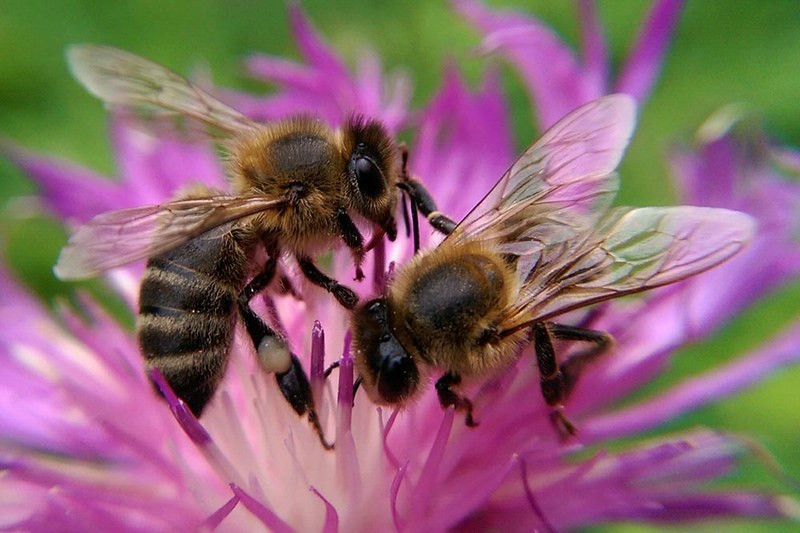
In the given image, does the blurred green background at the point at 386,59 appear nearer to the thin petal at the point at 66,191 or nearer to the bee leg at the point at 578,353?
the thin petal at the point at 66,191

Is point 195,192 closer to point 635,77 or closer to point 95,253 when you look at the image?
point 95,253

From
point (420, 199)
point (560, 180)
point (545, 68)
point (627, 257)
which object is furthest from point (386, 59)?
point (627, 257)

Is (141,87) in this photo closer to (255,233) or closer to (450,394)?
(255,233)

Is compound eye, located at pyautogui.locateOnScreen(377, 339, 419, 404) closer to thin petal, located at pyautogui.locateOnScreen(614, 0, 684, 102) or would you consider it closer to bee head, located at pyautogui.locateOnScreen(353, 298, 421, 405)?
bee head, located at pyautogui.locateOnScreen(353, 298, 421, 405)

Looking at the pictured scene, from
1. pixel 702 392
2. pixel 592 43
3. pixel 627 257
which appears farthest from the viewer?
pixel 592 43

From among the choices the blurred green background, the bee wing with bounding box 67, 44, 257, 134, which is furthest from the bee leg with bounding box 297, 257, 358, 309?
the blurred green background

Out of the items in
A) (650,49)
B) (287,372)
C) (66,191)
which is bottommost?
(66,191)
